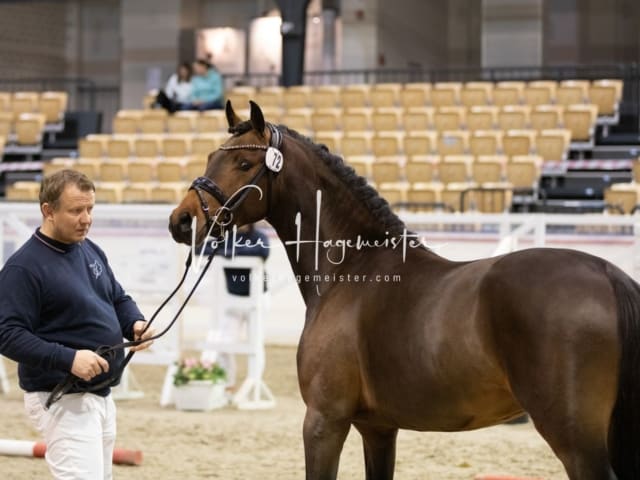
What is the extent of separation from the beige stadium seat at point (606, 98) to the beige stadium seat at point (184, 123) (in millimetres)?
6761

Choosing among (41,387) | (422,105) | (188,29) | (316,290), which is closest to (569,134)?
(422,105)

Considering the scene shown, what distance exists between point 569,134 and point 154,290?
8.25m

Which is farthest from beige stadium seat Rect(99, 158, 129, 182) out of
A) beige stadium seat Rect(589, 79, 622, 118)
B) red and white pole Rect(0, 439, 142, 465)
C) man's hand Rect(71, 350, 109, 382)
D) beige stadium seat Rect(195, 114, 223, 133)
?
man's hand Rect(71, 350, 109, 382)

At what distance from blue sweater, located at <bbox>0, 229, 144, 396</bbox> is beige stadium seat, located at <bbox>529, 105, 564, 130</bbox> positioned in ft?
41.9

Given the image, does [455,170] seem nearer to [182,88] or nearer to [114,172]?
[114,172]

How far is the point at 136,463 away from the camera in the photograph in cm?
625

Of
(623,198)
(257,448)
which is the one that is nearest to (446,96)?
(623,198)

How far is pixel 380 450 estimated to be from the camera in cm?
425

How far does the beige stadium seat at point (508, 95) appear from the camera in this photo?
17062 mm

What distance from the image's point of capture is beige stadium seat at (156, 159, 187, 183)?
15.5 m

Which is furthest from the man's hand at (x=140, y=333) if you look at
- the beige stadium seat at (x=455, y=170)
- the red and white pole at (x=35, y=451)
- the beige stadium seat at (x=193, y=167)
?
the beige stadium seat at (x=193, y=167)

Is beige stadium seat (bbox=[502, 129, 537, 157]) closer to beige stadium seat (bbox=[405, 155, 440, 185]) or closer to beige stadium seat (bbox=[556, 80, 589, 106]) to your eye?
beige stadium seat (bbox=[405, 155, 440, 185])

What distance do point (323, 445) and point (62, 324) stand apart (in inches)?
43.7

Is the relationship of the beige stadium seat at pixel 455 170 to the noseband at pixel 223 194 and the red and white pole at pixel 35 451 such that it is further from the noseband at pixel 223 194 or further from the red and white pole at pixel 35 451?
the noseband at pixel 223 194
